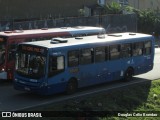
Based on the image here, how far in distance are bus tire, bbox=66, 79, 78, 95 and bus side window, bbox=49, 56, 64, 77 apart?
37.2 inches

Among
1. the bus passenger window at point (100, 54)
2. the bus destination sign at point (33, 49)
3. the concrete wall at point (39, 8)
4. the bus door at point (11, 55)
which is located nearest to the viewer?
the bus destination sign at point (33, 49)

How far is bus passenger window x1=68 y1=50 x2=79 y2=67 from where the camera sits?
18.8 m

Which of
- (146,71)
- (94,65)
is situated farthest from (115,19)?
(94,65)

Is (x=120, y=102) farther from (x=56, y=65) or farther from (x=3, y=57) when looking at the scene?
(x=3, y=57)

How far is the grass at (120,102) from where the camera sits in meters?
16.8

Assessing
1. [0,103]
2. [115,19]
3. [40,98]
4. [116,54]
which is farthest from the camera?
[115,19]

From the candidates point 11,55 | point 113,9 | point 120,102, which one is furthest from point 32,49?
point 113,9

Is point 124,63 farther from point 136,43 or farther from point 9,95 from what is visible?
point 9,95

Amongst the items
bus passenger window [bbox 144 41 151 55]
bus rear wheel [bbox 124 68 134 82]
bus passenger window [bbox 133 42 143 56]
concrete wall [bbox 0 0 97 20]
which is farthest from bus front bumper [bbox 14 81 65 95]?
concrete wall [bbox 0 0 97 20]

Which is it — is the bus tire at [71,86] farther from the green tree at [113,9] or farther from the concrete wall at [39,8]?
the green tree at [113,9]

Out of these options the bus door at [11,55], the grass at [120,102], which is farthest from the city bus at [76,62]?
the bus door at [11,55]

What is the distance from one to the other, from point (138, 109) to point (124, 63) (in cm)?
421

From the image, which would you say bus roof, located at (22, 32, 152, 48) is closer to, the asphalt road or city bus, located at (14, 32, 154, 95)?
city bus, located at (14, 32, 154, 95)

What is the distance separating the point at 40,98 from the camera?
18453 mm
